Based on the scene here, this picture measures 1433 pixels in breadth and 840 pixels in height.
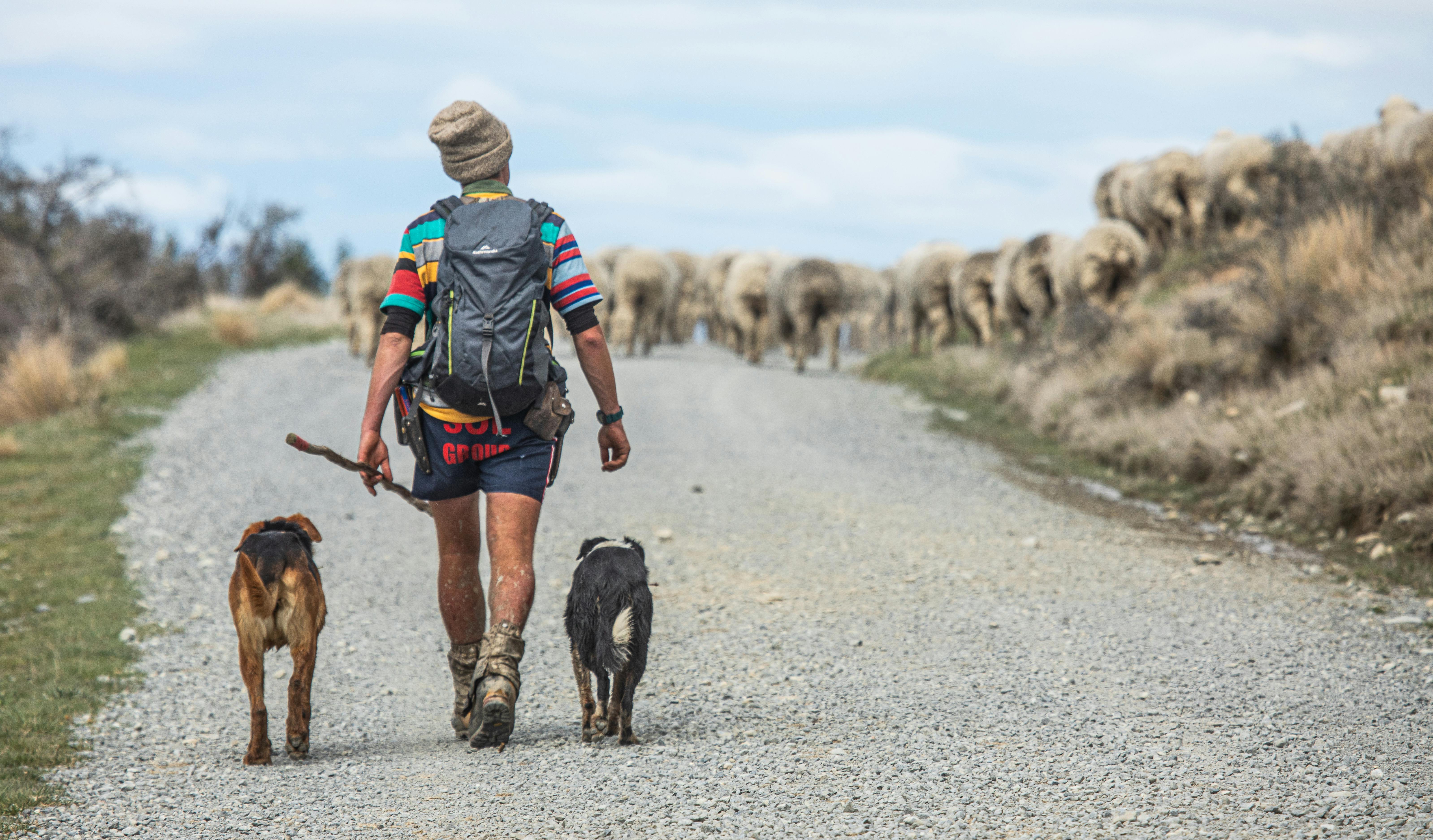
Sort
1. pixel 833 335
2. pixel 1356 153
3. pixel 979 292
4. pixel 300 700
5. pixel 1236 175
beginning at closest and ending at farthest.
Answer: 1. pixel 300 700
2. pixel 1356 153
3. pixel 979 292
4. pixel 833 335
5. pixel 1236 175

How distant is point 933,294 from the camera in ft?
78.7

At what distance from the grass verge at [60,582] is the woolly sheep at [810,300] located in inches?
411

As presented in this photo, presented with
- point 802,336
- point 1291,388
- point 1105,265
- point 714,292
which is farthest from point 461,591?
point 714,292

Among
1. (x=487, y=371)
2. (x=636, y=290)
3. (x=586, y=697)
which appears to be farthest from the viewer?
(x=636, y=290)

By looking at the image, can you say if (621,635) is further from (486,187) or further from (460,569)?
(486,187)

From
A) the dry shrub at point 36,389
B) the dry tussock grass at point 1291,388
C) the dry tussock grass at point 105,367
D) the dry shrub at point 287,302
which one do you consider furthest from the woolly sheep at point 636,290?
the dry shrub at point 287,302

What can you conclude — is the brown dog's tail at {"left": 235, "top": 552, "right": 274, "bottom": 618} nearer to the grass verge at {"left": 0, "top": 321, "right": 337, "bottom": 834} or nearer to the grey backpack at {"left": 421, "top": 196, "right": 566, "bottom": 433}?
the grey backpack at {"left": 421, "top": 196, "right": 566, "bottom": 433}

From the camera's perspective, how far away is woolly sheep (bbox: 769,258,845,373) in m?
20.8

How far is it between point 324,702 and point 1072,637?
12.1 feet

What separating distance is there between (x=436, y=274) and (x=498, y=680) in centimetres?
143

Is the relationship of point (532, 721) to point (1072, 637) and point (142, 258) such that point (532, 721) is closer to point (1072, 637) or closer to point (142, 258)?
point (1072, 637)

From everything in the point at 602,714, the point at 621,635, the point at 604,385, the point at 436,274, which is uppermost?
the point at 436,274

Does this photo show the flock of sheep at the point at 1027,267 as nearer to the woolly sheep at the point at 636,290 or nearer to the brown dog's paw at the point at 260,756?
the woolly sheep at the point at 636,290

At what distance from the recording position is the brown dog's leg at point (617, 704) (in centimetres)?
423
